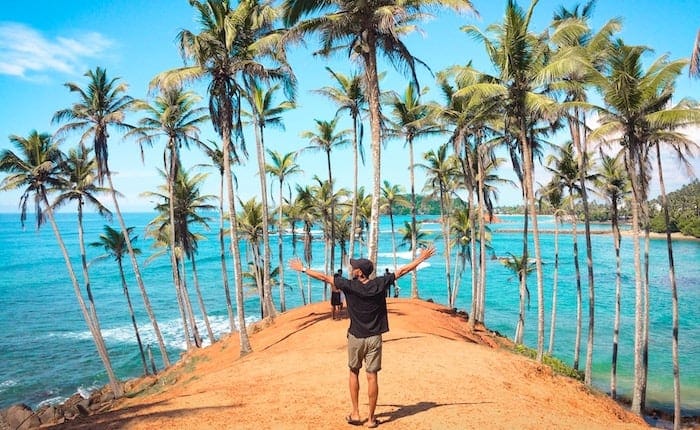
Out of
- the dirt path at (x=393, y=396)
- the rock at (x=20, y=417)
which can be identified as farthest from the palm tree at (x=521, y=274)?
the rock at (x=20, y=417)

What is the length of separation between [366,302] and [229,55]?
13552 mm

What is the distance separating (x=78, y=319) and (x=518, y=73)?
47.2 meters

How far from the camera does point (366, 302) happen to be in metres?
6.14

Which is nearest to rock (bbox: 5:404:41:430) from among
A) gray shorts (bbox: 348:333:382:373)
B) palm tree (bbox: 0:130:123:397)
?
palm tree (bbox: 0:130:123:397)

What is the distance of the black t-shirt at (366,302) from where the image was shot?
6086 millimetres

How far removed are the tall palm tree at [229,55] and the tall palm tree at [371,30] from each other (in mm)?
1705

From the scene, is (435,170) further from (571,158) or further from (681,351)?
(681,351)

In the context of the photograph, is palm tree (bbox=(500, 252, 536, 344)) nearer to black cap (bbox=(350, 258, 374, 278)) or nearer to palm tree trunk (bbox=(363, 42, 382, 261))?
palm tree trunk (bbox=(363, 42, 382, 261))

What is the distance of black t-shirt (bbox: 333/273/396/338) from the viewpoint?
20.0 ft

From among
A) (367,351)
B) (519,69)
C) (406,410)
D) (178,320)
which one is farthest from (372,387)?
(178,320)

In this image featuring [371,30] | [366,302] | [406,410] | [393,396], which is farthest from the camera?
[371,30]

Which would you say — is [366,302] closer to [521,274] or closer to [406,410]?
[406,410]

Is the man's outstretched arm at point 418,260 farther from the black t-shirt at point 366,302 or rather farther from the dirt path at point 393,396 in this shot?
the dirt path at point 393,396

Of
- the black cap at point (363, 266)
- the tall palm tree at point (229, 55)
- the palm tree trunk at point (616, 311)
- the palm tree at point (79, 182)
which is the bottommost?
the palm tree trunk at point (616, 311)
